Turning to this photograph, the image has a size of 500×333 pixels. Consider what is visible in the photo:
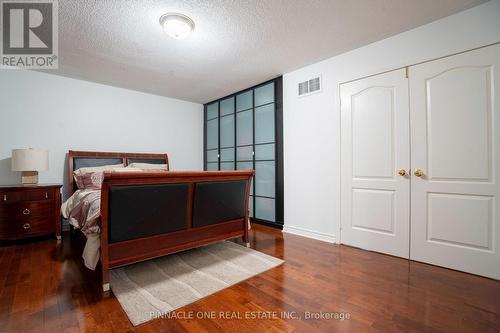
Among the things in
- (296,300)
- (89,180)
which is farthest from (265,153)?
(89,180)

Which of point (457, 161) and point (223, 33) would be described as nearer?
point (457, 161)

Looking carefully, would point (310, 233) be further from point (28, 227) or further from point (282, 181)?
point (28, 227)

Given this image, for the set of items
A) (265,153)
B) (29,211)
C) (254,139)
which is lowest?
(29,211)

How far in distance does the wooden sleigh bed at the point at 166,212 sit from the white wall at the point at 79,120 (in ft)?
9.01

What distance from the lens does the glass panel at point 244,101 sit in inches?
168

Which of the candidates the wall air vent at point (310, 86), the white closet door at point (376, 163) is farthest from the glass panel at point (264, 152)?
the white closet door at point (376, 163)

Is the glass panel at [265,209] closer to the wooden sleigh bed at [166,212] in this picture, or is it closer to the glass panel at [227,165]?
the glass panel at [227,165]

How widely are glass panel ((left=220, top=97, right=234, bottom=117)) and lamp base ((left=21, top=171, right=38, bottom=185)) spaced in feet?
10.8

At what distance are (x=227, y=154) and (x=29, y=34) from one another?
3295 millimetres

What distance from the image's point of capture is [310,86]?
3.27 metres

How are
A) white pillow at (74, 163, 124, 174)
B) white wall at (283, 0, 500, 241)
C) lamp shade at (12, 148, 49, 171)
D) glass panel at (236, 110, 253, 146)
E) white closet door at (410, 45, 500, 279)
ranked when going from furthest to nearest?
glass panel at (236, 110, 253, 146), white pillow at (74, 163, 124, 174), lamp shade at (12, 148, 49, 171), white wall at (283, 0, 500, 241), white closet door at (410, 45, 500, 279)

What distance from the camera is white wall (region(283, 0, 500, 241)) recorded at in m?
2.10

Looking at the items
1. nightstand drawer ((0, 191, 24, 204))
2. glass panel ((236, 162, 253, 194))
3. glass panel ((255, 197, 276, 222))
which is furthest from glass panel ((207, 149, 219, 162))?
nightstand drawer ((0, 191, 24, 204))

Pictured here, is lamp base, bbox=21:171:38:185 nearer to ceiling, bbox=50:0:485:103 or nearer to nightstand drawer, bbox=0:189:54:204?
nightstand drawer, bbox=0:189:54:204
